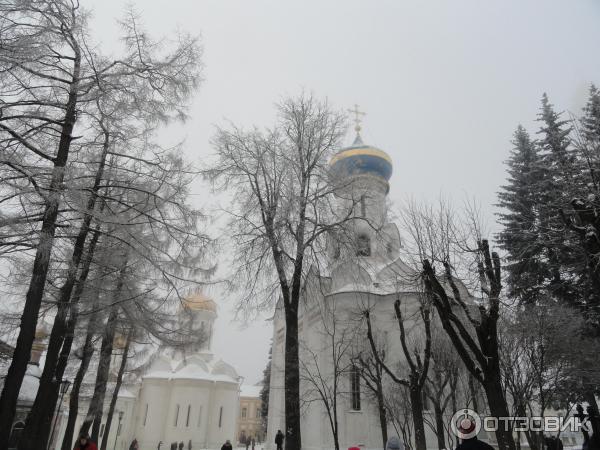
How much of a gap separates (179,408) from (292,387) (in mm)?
30503

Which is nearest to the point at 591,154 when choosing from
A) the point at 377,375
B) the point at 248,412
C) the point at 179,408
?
the point at 377,375

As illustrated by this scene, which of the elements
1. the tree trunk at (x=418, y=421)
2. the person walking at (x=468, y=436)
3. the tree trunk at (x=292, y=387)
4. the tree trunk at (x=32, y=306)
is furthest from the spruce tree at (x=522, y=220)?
the tree trunk at (x=32, y=306)

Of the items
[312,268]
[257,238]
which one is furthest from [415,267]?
[257,238]

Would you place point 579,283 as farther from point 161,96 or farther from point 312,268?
point 161,96

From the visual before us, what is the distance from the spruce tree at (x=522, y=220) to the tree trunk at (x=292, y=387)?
374 inches

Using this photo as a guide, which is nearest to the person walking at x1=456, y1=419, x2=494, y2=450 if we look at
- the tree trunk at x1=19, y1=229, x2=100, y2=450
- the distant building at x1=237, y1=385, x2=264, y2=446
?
the tree trunk at x1=19, y1=229, x2=100, y2=450

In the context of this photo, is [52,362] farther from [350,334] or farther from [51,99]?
[350,334]

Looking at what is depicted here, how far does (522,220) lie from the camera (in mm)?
18766

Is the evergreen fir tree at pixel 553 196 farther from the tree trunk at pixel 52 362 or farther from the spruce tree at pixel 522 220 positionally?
the tree trunk at pixel 52 362

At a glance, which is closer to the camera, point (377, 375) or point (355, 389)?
point (377, 375)

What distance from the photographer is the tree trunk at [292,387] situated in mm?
10547

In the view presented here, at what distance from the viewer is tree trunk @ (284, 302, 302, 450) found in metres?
10.5
